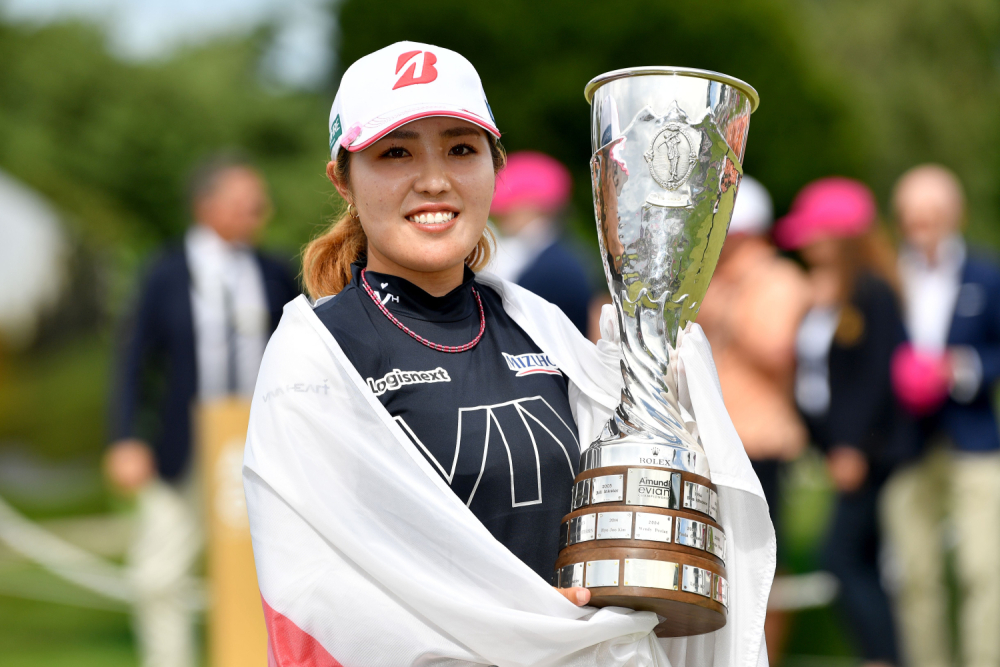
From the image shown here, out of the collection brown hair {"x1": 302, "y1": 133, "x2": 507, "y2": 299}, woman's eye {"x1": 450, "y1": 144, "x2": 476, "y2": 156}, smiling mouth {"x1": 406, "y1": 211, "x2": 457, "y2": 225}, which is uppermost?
woman's eye {"x1": 450, "y1": 144, "x2": 476, "y2": 156}

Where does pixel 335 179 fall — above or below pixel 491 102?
below

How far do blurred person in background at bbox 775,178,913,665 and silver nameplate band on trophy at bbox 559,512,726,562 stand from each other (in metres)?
3.72

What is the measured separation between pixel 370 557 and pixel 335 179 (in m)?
0.67

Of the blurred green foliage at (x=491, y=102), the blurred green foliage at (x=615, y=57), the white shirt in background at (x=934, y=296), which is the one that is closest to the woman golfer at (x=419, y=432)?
the blurred green foliage at (x=491, y=102)

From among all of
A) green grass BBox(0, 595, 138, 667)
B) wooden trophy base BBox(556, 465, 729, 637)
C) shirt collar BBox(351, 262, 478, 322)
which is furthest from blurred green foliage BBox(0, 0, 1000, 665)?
wooden trophy base BBox(556, 465, 729, 637)

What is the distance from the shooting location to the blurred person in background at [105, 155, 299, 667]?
16.8 ft

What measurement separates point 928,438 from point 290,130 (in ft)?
92.5

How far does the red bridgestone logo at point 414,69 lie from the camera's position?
1.79 metres

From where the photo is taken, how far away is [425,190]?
183 cm

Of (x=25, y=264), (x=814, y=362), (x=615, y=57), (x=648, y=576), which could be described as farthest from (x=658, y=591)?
(x=615, y=57)

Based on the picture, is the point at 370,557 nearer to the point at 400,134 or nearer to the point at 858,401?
the point at 400,134

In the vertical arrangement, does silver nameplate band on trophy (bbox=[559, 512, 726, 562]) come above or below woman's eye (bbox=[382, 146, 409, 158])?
below

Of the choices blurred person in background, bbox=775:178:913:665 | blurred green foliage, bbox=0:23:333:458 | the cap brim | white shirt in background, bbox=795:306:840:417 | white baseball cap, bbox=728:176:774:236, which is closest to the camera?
the cap brim

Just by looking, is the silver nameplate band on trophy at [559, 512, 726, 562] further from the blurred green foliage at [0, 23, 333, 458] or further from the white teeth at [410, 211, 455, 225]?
the blurred green foliage at [0, 23, 333, 458]
